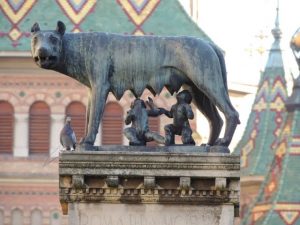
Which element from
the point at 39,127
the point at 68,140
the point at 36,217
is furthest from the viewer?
the point at 39,127

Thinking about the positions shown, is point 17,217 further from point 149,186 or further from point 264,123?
point 149,186

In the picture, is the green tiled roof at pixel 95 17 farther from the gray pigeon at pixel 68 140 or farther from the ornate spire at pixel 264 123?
the gray pigeon at pixel 68 140

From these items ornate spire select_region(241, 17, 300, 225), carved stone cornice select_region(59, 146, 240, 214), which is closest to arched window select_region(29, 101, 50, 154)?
ornate spire select_region(241, 17, 300, 225)

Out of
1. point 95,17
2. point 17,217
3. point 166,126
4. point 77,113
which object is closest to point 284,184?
point 77,113

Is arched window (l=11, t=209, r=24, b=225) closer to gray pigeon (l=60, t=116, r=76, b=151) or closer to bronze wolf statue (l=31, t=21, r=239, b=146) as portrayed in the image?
gray pigeon (l=60, t=116, r=76, b=151)

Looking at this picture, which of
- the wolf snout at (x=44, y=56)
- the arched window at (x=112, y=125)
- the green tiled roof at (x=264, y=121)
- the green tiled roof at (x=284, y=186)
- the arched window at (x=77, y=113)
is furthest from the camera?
the green tiled roof at (x=264, y=121)

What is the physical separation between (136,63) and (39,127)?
44498 mm

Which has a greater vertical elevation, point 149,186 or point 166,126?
point 166,126

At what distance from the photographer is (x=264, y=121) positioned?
80.3m

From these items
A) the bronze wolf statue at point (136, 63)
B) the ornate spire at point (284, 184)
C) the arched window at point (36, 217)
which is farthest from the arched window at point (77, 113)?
the bronze wolf statue at point (136, 63)

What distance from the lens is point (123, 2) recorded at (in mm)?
72375

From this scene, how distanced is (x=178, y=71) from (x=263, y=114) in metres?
52.6

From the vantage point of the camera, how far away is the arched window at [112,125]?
71375 millimetres

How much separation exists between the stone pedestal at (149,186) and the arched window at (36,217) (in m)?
44.0
